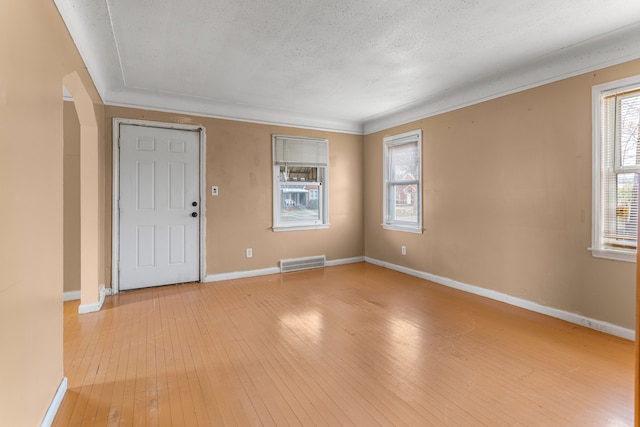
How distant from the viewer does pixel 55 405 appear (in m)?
1.80

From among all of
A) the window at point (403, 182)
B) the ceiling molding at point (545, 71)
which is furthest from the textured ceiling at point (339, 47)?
the window at point (403, 182)

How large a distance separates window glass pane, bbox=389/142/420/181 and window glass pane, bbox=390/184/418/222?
157mm

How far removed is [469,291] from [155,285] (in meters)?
4.15

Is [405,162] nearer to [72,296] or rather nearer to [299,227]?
[299,227]

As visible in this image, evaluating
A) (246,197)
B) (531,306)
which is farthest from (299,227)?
(531,306)

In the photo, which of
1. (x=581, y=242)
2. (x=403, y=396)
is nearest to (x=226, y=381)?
(x=403, y=396)

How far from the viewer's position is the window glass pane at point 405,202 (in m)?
4.91

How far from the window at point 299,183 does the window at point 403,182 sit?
1058 mm

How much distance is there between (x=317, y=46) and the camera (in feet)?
9.31

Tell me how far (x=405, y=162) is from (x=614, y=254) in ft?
9.31

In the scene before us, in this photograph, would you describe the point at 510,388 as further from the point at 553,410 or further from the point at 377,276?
the point at 377,276

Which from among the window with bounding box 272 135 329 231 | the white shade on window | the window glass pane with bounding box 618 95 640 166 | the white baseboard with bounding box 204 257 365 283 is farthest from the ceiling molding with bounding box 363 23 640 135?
the white baseboard with bounding box 204 257 365 283

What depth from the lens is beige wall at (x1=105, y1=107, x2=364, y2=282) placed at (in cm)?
455

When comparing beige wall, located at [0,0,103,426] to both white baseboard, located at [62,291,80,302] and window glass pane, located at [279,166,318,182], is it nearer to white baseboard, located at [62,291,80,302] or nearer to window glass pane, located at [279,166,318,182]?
white baseboard, located at [62,291,80,302]
